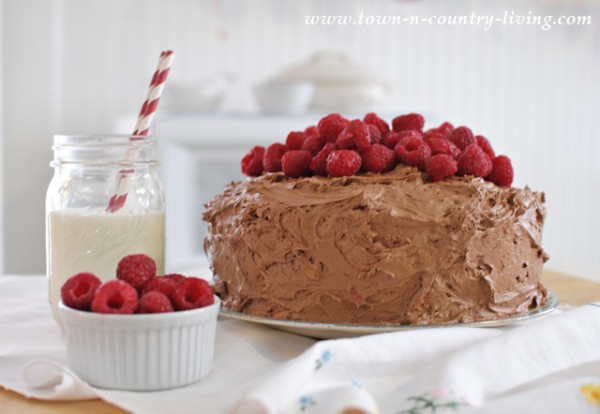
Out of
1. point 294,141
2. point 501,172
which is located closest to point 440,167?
point 501,172

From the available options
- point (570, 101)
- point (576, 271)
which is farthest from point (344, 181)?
point (570, 101)

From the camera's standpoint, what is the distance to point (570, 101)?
13.8ft

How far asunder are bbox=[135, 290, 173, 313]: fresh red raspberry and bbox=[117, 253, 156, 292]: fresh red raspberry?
0.06m

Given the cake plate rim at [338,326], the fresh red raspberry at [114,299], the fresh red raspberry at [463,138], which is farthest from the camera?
the fresh red raspberry at [463,138]

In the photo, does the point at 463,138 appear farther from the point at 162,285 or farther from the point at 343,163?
the point at 162,285

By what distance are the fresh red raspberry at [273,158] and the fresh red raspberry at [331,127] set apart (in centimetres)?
9

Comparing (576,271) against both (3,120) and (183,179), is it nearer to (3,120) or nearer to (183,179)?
(183,179)

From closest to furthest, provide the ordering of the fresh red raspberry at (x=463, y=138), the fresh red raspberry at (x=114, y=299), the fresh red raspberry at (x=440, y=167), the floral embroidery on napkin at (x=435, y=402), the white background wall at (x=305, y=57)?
the floral embroidery on napkin at (x=435, y=402)
the fresh red raspberry at (x=114, y=299)
the fresh red raspberry at (x=440, y=167)
the fresh red raspberry at (x=463, y=138)
the white background wall at (x=305, y=57)

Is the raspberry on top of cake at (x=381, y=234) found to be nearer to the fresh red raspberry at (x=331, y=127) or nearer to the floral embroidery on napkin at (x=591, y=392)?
the fresh red raspberry at (x=331, y=127)

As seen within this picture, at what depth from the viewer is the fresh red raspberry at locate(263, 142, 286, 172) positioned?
4.88 feet

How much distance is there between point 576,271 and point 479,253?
2751 millimetres

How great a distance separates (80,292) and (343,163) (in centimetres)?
48

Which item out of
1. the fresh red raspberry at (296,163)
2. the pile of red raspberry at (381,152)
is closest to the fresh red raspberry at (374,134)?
the pile of red raspberry at (381,152)

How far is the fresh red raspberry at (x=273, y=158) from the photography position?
4.88ft
